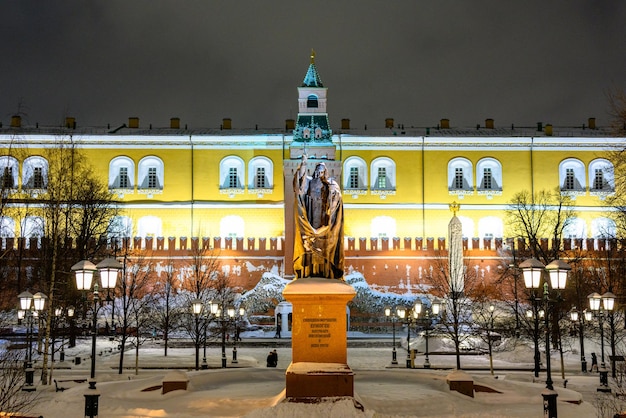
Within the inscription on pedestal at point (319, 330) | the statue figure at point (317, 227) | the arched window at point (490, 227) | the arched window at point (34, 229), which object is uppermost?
the arched window at point (490, 227)

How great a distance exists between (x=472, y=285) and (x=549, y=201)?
55.5 feet

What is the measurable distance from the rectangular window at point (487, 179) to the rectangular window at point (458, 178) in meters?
1.74

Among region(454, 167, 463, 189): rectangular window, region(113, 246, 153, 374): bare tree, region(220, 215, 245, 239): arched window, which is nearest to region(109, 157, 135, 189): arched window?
region(220, 215, 245, 239): arched window

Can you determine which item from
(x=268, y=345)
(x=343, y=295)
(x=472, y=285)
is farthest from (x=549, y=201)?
(x=343, y=295)

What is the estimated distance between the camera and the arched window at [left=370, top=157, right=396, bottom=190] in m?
64.0

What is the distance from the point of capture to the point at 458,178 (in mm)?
64562

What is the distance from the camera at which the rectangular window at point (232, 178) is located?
2505 inches

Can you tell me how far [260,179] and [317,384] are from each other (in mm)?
50369

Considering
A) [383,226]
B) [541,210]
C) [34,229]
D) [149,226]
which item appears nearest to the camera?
[34,229]

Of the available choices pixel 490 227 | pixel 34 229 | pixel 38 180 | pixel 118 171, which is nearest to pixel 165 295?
pixel 34 229

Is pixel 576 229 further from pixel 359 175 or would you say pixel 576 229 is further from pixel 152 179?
pixel 152 179

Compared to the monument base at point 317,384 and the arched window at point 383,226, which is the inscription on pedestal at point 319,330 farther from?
the arched window at point 383,226

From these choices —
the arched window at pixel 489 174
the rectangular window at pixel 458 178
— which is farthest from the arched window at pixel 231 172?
the arched window at pixel 489 174

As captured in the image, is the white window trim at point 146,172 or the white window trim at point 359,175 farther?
the white window trim at point 359,175
